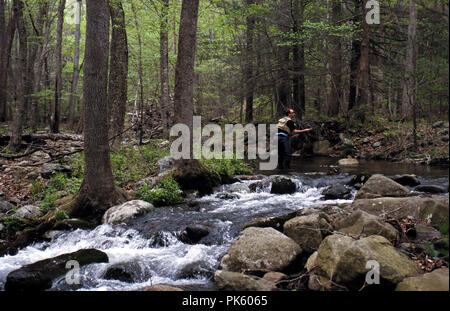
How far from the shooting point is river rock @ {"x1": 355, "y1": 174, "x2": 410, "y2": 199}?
680 cm

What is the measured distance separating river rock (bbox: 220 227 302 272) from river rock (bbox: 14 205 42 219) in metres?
4.56

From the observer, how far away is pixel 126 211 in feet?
22.6

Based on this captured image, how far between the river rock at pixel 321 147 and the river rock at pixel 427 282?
14.0 meters

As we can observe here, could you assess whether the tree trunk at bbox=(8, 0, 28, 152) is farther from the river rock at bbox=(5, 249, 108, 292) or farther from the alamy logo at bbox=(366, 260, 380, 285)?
the alamy logo at bbox=(366, 260, 380, 285)

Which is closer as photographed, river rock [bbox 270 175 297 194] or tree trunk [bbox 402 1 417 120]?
tree trunk [bbox 402 1 417 120]

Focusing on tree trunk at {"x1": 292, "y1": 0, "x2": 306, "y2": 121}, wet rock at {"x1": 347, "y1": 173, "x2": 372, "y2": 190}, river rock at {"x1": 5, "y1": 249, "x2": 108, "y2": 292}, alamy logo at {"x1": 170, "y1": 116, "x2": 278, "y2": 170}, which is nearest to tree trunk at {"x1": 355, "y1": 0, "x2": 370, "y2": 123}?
tree trunk at {"x1": 292, "y1": 0, "x2": 306, "y2": 121}

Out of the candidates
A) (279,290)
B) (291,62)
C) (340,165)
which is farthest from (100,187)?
(291,62)

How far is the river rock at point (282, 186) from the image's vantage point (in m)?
9.13

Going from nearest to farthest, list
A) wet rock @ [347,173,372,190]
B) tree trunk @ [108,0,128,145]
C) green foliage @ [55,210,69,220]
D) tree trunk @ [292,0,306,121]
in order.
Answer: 1. green foliage @ [55,210,69,220]
2. wet rock @ [347,173,372,190]
3. tree trunk @ [108,0,128,145]
4. tree trunk @ [292,0,306,121]

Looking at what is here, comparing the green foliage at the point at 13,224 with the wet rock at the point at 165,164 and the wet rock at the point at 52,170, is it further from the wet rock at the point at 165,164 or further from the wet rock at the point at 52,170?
the wet rock at the point at 165,164

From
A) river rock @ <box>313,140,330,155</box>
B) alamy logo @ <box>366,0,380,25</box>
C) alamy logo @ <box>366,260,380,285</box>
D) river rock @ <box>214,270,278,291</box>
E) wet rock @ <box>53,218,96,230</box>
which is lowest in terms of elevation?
river rock @ <box>214,270,278,291</box>

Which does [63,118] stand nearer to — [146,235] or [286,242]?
[146,235]

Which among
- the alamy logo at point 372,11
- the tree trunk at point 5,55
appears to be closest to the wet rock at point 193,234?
the tree trunk at point 5,55

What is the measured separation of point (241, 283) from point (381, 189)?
4.33 meters
